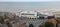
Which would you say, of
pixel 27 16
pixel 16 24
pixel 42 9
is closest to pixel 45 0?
pixel 42 9

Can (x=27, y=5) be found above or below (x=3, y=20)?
above

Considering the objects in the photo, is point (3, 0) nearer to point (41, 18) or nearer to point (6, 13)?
point (6, 13)

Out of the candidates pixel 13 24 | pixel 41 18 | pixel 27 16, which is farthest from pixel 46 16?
pixel 13 24

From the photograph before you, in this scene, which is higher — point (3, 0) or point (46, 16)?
point (3, 0)

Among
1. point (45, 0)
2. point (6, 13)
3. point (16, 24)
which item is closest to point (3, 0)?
point (6, 13)

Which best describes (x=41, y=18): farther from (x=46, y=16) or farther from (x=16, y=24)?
(x=16, y=24)

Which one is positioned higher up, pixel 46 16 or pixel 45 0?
pixel 45 0

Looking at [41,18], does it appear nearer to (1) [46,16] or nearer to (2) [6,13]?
(1) [46,16]
